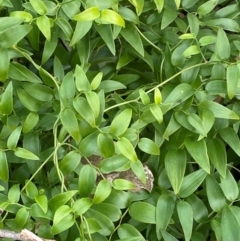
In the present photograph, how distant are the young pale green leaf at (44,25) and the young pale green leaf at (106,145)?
0.19 metres

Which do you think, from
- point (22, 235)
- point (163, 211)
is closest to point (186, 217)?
point (163, 211)

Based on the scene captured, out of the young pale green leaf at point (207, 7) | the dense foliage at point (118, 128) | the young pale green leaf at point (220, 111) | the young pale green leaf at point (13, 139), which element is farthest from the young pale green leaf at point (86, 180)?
the young pale green leaf at point (207, 7)

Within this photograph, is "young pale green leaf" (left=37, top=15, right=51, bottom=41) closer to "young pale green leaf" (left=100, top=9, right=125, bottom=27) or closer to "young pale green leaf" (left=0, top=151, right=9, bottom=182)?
"young pale green leaf" (left=100, top=9, right=125, bottom=27)

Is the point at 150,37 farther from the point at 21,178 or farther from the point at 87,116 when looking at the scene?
the point at 21,178

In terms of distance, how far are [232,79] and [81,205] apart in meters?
0.32

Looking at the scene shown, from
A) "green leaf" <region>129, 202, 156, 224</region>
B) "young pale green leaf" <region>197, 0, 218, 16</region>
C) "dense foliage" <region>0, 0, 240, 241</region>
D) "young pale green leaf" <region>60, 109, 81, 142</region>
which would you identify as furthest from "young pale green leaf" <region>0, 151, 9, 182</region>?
"young pale green leaf" <region>197, 0, 218, 16</region>

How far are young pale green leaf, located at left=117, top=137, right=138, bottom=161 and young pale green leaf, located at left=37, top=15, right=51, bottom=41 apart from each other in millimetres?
213

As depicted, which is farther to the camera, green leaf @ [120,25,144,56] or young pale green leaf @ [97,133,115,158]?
green leaf @ [120,25,144,56]

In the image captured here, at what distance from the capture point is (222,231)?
0.79 metres

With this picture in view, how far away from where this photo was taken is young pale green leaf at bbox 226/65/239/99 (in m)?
0.78

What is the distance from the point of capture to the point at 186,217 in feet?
2.62

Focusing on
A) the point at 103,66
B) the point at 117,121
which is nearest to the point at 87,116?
the point at 117,121

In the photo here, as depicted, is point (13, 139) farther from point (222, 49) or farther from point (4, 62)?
point (222, 49)

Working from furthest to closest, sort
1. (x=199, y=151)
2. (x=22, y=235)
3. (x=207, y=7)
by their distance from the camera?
(x=207, y=7) < (x=199, y=151) < (x=22, y=235)
